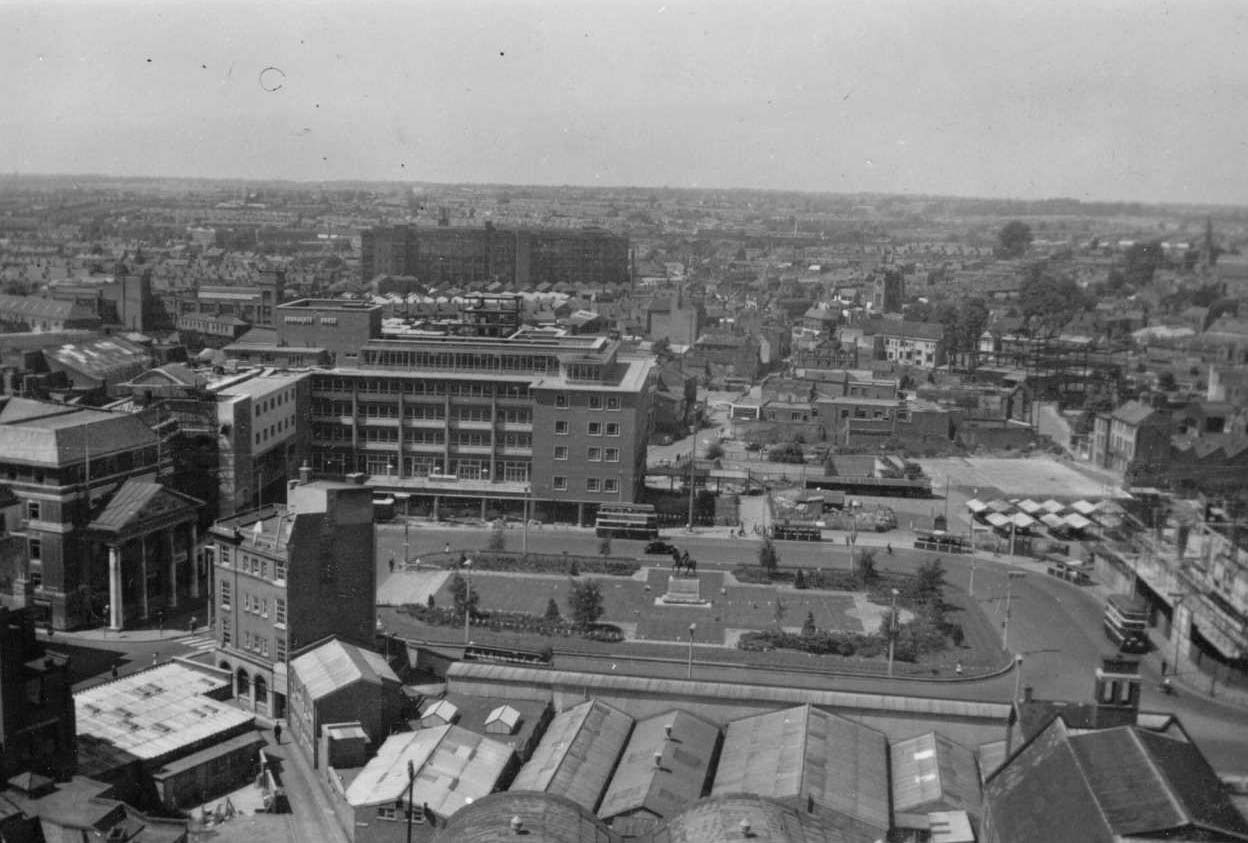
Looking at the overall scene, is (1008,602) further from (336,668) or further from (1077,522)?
(336,668)

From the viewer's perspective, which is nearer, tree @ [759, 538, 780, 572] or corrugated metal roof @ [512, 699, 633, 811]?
corrugated metal roof @ [512, 699, 633, 811]

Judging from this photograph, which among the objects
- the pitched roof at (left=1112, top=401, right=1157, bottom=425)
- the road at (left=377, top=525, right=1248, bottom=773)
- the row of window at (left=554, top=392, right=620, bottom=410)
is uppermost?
the row of window at (left=554, top=392, right=620, bottom=410)

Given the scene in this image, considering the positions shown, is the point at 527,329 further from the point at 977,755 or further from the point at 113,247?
the point at 113,247

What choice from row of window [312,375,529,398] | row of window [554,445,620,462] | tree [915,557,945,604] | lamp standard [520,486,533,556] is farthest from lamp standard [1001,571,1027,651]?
row of window [312,375,529,398]

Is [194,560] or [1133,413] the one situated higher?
[1133,413]

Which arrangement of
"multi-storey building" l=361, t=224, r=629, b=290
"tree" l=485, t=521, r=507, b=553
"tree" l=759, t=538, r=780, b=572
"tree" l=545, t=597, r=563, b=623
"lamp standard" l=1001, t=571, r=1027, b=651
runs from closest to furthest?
"lamp standard" l=1001, t=571, r=1027, b=651, "tree" l=545, t=597, r=563, b=623, "tree" l=759, t=538, r=780, b=572, "tree" l=485, t=521, r=507, b=553, "multi-storey building" l=361, t=224, r=629, b=290

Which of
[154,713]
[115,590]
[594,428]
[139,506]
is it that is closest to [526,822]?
[154,713]

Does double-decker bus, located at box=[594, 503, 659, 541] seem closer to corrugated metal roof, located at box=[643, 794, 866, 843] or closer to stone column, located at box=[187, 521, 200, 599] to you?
stone column, located at box=[187, 521, 200, 599]
